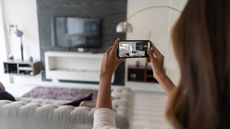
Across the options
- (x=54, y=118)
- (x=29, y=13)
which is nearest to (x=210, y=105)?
(x=54, y=118)

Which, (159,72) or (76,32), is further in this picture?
(76,32)

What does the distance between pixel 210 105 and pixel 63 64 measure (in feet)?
14.8

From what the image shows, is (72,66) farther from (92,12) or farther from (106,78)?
(106,78)

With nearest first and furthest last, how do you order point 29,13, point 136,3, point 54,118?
1. point 54,118
2. point 136,3
3. point 29,13

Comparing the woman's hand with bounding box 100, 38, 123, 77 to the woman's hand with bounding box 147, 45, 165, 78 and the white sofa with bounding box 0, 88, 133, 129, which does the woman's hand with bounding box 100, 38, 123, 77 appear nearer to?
the woman's hand with bounding box 147, 45, 165, 78

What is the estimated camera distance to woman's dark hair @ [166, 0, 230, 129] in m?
0.43

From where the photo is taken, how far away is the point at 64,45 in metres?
4.57

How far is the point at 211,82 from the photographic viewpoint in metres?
0.43

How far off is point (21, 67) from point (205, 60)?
4.69 m

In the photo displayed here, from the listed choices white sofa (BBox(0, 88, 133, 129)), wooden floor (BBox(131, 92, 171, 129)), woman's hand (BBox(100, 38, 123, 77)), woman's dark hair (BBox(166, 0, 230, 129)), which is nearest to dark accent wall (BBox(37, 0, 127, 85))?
wooden floor (BBox(131, 92, 171, 129))

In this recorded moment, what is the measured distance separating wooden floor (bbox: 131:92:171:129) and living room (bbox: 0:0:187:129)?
0.06m

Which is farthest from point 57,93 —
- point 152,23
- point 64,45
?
point 152,23

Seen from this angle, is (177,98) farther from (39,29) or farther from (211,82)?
(39,29)

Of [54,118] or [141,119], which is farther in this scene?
[141,119]
